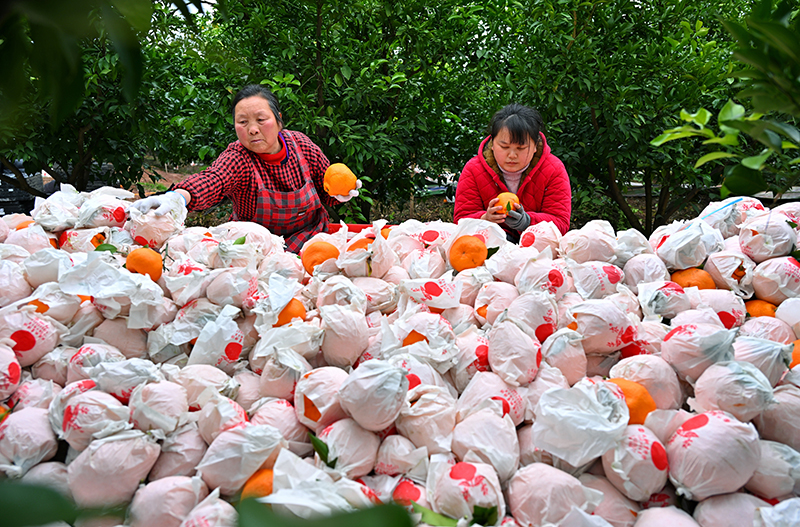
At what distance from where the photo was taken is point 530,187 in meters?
3.13

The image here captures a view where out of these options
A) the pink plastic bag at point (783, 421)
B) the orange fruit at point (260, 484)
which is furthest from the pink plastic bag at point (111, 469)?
the pink plastic bag at point (783, 421)

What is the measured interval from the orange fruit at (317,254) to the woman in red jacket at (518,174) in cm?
125

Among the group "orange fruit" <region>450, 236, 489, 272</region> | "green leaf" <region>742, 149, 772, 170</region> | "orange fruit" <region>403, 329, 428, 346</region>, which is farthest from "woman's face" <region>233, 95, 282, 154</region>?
"green leaf" <region>742, 149, 772, 170</region>

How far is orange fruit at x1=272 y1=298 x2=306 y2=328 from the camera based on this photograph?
5.09ft

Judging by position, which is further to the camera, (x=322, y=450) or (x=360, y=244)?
(x=360, y=244)

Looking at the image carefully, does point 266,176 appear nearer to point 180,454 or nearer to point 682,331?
point 180,454

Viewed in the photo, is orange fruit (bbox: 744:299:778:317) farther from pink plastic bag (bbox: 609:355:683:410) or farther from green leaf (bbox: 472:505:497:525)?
green leaf (bbox: 472:505:497:525)

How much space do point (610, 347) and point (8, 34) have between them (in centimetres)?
143

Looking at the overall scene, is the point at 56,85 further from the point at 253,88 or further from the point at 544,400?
the point at 253,88

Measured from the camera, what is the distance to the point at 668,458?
1.16 m

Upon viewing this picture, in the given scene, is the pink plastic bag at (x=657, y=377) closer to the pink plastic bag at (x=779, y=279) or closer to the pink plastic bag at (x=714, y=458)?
the pink plastic bag at (x=714, y=458)

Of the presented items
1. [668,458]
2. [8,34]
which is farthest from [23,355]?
[668,458]

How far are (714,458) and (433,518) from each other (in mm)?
580

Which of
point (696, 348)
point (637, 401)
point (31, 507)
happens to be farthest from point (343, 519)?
point (696, 348)
